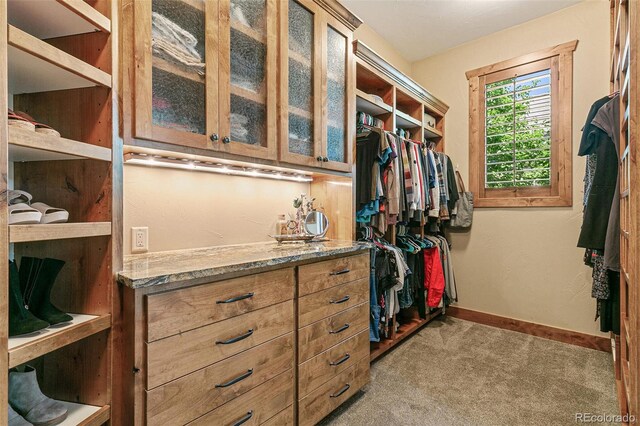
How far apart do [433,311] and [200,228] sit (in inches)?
102

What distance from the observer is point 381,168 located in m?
2.43

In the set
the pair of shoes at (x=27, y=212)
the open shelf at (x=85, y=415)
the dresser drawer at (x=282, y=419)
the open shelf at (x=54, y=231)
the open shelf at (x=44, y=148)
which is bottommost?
the dresser drawer at (x=282, y=419)

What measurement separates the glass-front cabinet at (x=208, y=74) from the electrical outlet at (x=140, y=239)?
1.81 feet

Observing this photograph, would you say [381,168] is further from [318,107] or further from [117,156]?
[117,156]

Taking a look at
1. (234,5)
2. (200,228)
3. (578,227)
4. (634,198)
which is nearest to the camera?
(634,198)

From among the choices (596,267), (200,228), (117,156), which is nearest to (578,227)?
(596,267)

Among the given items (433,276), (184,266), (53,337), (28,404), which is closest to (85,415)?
(28,404)

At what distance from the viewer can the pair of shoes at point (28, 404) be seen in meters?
0.93

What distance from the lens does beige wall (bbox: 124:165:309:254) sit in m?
1.61

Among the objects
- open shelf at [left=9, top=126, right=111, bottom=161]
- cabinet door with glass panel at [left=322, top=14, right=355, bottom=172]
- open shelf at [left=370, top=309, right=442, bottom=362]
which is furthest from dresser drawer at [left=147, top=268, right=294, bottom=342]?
open shelf at [left=370, top=309, right=442, bottom=362]

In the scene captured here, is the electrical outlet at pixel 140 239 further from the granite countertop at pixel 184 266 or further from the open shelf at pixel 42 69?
the open shelf at pixel 42 69

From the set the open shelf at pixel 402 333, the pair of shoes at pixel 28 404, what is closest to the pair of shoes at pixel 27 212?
the pair of shoes at pixel 28 404

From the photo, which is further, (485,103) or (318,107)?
(485,103)

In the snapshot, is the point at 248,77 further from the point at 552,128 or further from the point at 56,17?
the point at 552,128
